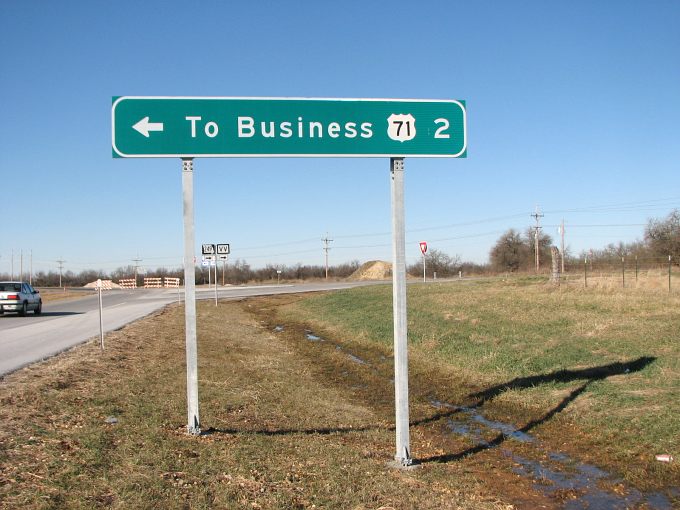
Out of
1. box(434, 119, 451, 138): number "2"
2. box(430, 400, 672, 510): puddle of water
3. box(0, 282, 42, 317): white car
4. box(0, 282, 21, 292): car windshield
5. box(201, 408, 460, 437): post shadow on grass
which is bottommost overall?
box(430, 400, 672, 510): puddle of water

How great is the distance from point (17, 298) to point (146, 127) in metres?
22.1

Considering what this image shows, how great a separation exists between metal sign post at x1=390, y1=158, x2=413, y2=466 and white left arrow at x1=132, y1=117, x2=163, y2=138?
2272mm

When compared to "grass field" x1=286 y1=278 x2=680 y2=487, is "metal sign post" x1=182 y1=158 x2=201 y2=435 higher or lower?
higher

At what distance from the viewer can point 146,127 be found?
578cm

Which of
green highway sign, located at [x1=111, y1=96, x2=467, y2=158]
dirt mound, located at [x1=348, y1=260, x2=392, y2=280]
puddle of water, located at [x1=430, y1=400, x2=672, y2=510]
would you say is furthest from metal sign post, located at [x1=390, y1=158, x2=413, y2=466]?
dirt mound, located at [x1=348, y1=260, x2=392, y2=280]

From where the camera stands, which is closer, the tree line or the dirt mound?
the tree line

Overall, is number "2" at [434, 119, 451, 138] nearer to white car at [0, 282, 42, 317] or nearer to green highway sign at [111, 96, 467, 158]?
green highway sign at [111, 96, 467, 158]

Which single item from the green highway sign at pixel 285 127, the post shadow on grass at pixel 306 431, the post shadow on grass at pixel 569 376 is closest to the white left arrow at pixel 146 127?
the green highway sign at pixel 285 127

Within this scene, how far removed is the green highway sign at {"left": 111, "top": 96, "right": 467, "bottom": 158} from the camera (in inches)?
225

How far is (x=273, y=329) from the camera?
21.8m

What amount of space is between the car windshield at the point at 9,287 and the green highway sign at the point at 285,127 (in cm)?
2244

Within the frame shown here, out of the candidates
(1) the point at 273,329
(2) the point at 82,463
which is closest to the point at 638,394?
(2) the point at 82,463

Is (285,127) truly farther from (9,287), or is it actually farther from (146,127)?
(9,287)

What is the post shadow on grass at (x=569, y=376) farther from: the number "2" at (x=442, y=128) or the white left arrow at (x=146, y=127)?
the white left arrow at (x=146, y=127)
